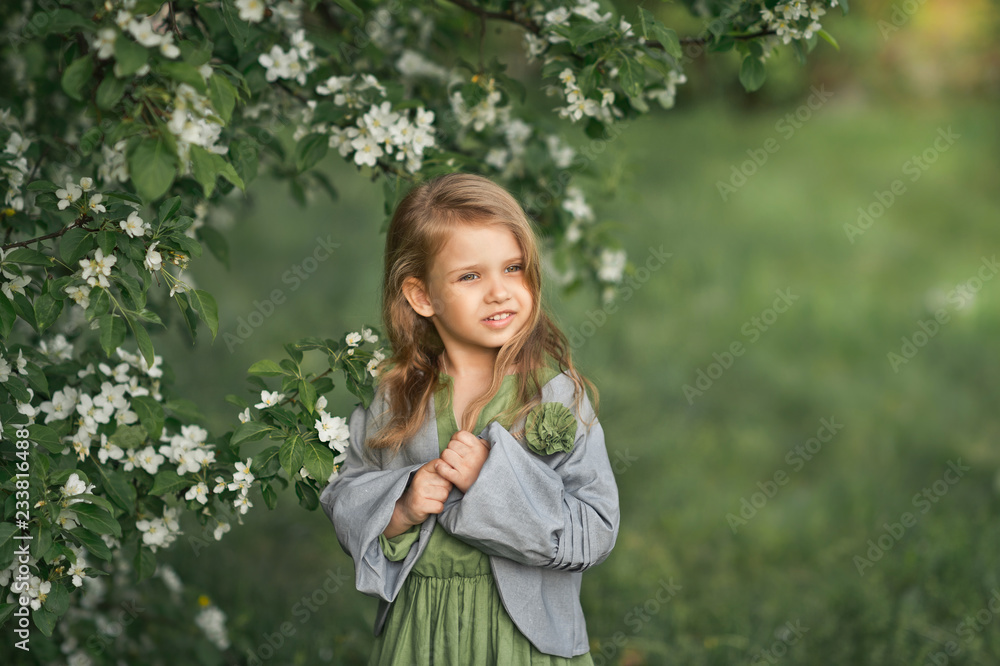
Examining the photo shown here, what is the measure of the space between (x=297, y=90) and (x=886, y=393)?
440cm

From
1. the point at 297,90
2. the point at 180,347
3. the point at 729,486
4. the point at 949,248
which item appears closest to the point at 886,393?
the point at 729,486

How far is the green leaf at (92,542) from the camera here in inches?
70.8

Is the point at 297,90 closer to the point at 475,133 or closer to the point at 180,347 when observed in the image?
the point at 475,133

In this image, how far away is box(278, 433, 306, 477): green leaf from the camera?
1802mm

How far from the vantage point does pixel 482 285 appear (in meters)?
1.81

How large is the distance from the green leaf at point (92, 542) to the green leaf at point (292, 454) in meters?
→ 0.43

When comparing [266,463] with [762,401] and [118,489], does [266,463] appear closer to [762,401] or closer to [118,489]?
[118,489]

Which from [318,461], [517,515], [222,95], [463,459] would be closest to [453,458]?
[463,459]

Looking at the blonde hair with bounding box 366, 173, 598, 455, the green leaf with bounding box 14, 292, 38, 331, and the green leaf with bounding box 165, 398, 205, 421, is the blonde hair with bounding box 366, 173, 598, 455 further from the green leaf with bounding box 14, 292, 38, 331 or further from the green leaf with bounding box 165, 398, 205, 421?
the green leaf with bounding box 14, 292, 38, 331

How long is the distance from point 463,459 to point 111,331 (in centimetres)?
76

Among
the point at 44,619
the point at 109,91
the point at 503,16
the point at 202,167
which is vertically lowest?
the point at 44,619

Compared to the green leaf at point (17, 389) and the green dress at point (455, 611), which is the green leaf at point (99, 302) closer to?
the green leaf at point (17, 389)

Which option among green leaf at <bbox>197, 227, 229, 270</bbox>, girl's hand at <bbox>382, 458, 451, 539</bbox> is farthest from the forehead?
green leaf at <bbox>197, 227, 229, 270</bbox>

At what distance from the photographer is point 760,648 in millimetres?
3131
